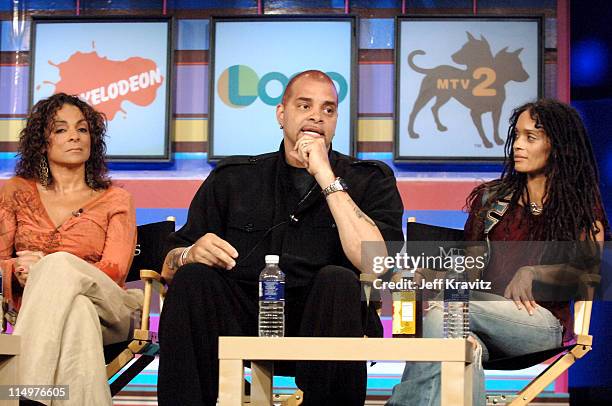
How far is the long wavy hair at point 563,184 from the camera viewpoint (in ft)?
12.0

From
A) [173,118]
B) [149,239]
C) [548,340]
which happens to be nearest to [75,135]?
[149,239]

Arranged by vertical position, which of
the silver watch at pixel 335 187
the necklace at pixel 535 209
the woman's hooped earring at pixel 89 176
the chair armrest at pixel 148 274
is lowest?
the chair armrest at pixel 148 274

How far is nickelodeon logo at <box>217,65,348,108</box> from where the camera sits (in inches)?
184

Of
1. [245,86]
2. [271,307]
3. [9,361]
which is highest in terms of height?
[245,86]

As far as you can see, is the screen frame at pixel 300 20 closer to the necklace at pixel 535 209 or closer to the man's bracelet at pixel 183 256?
the necklace at pixel 535 209

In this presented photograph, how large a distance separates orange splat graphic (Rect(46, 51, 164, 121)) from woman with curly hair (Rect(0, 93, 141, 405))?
2.34ft

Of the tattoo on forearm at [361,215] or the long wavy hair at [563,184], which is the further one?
the long wavy hair at [563,184]

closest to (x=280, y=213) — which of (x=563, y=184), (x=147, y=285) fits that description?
(x=147, y=285)

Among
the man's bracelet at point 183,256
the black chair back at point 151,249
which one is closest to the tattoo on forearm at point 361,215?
the man's bracelet at point 183,256

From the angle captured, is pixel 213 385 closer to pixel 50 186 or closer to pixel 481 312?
pixel 481 312

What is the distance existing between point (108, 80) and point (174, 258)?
1.71 m

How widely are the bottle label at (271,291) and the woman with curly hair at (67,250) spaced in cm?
59

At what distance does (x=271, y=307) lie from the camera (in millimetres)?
2934

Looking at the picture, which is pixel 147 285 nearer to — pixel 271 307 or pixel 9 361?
pixel 271 307
